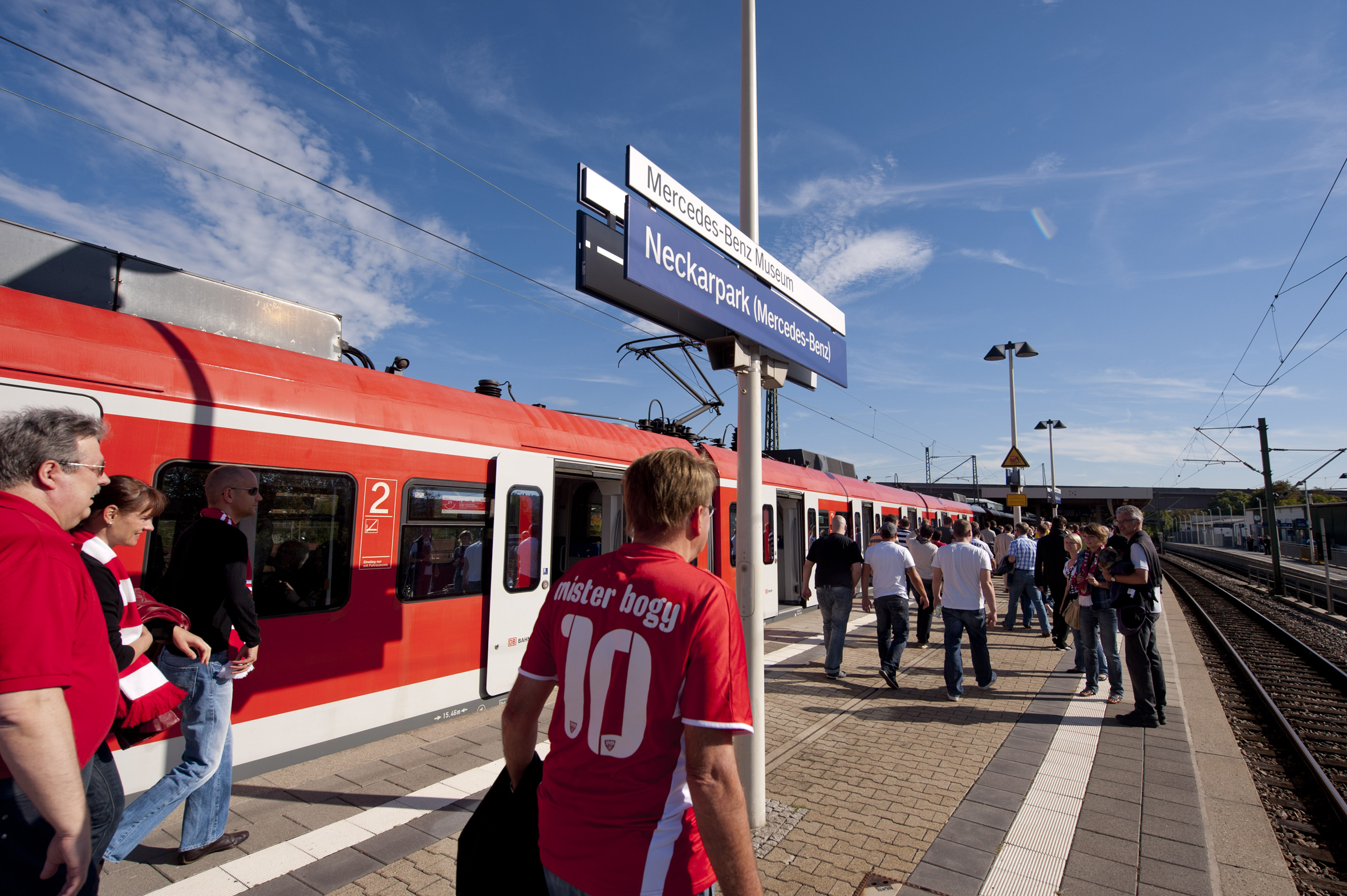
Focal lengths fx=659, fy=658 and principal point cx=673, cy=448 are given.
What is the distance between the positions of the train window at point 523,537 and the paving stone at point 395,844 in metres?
2.31

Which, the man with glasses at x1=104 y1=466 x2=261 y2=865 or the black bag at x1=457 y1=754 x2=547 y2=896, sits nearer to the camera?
the black bag at x1=457 y1=754 x2=547 y2=896

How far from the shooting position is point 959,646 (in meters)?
6.43

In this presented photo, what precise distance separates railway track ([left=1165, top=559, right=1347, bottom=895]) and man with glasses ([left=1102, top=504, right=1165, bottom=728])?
2.53ft

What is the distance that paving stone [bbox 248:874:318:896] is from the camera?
9.86 feet

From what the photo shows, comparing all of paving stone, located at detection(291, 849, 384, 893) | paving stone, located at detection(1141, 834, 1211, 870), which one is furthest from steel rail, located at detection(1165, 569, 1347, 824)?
paving stone, located at detection(291, 849, 384, 893)

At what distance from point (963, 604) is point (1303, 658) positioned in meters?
7.89

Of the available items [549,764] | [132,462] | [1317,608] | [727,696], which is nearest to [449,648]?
[132,462]

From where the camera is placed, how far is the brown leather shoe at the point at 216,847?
3230mm

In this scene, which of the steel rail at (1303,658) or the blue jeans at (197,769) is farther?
the steel rail at (1303,658)

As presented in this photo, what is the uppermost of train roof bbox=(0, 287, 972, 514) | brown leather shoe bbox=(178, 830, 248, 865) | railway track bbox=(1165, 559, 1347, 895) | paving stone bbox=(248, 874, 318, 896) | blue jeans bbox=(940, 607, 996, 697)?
train roof bbox=(0, 287, 972, 514)

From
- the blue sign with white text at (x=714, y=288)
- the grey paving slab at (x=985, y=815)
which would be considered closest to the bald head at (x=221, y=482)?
the blue sign with white text at (x=714, y=288)

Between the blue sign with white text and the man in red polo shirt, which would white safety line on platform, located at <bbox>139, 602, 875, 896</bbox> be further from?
the blue sign with white text

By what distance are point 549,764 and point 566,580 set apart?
1.53 feet

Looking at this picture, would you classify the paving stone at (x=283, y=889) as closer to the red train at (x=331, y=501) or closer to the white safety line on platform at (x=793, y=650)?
the red train at (x=331, y=501)
